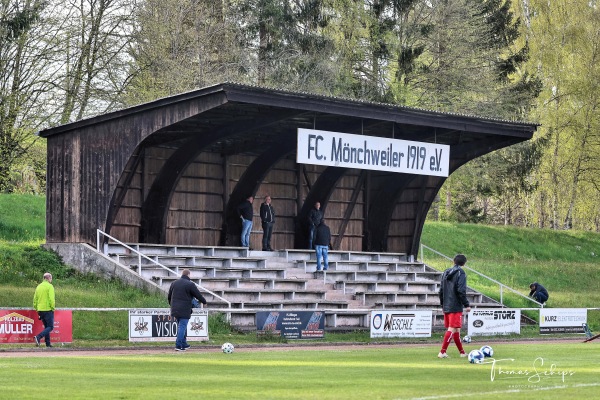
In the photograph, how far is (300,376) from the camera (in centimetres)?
1658

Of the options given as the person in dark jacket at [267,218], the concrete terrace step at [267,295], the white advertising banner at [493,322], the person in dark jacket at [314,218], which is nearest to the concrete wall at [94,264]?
the concrete terrace step at [267,295]

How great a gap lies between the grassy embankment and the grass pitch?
4.79m

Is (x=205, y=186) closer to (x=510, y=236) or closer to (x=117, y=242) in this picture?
(x=117, y=242)

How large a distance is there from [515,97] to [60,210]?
87.4 ft

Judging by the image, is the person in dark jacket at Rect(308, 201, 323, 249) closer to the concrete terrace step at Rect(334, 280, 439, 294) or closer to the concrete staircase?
the concrete staircase

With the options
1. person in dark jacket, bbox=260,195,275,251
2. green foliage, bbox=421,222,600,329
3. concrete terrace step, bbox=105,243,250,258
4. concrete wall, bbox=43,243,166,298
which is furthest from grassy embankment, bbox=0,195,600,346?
person in dark jacket, bbox=260,195,275,251

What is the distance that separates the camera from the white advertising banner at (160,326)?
1027 inches

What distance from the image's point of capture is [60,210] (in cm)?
3434

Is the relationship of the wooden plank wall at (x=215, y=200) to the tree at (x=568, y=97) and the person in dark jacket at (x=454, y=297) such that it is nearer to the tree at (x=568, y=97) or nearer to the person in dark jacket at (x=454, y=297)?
the person in dark jacket at (x=454, y=297)

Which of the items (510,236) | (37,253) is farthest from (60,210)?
(510,236)

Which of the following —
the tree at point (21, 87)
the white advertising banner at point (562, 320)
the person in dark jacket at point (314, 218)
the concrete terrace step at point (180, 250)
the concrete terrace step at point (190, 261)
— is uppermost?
the tree at point (21, 87)

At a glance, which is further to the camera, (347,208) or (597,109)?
(597,109)

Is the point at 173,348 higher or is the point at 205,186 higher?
the point at 205,186

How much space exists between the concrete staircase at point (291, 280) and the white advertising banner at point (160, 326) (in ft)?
2.92
